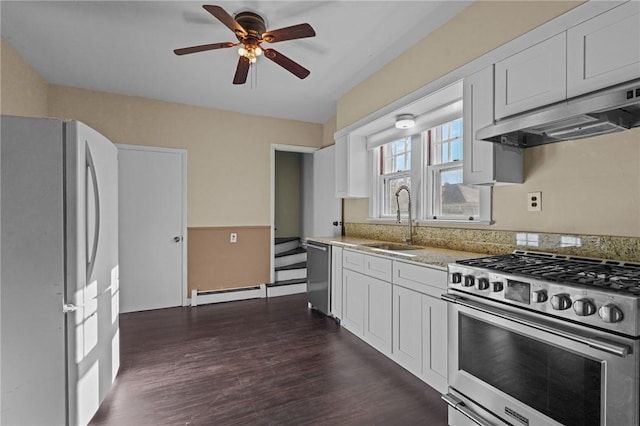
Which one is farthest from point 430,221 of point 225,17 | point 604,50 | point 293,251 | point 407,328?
point 293,251

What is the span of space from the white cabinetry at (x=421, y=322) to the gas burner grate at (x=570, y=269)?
37 cm

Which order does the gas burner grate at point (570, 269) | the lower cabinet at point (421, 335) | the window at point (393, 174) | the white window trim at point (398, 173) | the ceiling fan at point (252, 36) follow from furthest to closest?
the window at point (393, 174) < the white window trim at point (398, 173) < the ceiling fan at point (252, 36) < the lower cabinet at point (421, 335) < the gas burner grate at point (570, 269)

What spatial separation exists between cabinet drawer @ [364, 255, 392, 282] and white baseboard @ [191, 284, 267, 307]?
2.34 meters

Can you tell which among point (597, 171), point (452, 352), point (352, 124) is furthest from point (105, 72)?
point (597, 171)

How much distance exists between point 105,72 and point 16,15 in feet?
3.17

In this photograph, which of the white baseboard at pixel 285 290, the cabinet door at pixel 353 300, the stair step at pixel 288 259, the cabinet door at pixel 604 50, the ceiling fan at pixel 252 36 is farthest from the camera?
the stair step at pixel 288 259

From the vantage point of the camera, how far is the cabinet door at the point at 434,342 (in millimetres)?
1960

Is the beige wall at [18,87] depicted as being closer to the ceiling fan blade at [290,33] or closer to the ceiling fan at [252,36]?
the ceiling fan at [252,36]

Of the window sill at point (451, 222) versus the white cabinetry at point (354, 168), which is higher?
the white cabinetry at point (354, 168)

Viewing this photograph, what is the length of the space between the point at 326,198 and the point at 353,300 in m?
1.97

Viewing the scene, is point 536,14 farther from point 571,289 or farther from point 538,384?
point 538,384

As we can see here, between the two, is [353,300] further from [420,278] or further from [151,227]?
[151,227]

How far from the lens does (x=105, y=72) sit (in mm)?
3301

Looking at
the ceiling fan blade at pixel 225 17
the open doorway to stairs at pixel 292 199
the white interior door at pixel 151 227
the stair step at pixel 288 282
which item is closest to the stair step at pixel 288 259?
the open doorway to stairs at pixel 292 199
